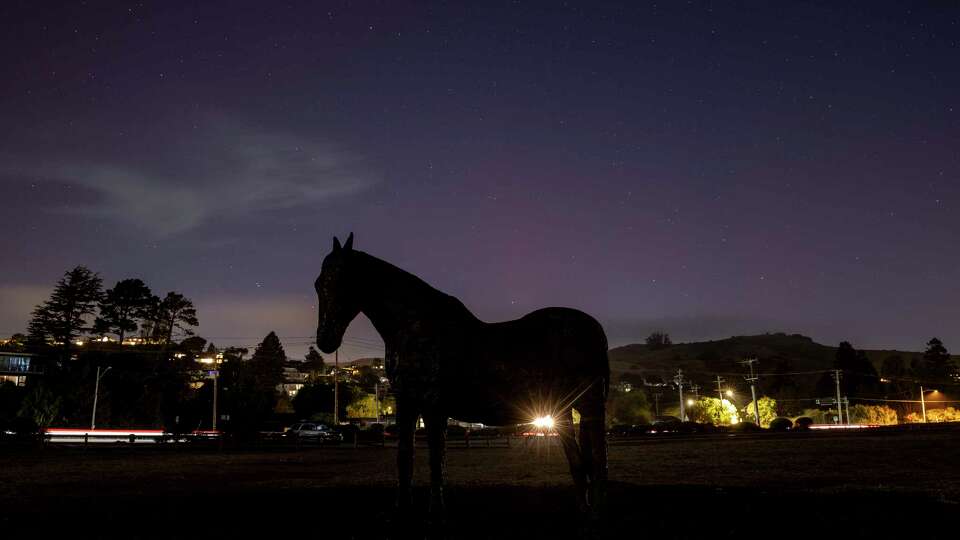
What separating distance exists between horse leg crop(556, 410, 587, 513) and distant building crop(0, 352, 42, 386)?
111594mm

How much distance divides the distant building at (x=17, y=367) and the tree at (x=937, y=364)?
194397 millimetres

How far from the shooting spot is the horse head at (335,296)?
6.46 metres

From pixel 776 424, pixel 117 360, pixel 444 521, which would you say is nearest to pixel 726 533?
pixel 444 521

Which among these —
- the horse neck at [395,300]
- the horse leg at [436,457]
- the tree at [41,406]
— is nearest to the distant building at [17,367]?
the tree at [41,406]

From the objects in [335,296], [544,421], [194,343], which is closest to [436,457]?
[544,421]

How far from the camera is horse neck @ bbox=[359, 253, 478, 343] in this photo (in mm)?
6293

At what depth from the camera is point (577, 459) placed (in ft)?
20.5

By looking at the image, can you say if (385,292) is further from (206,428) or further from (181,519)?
(206,428)

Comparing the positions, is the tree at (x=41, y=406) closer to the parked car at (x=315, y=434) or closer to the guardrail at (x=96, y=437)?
the guardrail at (x=96, y=437)

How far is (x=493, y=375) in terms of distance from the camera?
5.96 meters

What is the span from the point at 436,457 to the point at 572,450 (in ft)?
4.51

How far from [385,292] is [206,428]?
79.8m

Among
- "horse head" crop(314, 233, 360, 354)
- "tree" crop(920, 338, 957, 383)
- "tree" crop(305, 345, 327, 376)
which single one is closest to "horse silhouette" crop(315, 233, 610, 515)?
"horse head" crop(314, 233, 360, 354)

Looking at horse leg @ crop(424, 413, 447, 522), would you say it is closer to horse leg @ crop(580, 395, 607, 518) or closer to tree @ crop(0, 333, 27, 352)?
horse leg @ crop(580, 395, 607, 518)
